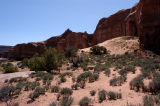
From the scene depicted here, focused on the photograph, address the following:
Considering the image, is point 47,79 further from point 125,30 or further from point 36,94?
point 125,30

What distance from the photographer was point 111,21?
4606cm

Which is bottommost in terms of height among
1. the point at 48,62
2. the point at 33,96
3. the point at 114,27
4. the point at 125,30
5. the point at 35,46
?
the point at 33,96

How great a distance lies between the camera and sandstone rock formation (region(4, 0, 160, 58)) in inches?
761

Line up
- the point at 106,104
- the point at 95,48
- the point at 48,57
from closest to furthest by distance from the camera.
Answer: the point at 106,104 → the point at 48,57 → the point at 95,48

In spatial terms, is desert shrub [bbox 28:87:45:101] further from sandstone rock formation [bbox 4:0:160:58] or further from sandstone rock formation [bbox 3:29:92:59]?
sandstone rock formation [bbox 3:29:92:59]

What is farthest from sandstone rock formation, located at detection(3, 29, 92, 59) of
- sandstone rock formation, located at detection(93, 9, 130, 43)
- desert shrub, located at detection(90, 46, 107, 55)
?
desert shrub, located at detection(90, 46, 107, 55)

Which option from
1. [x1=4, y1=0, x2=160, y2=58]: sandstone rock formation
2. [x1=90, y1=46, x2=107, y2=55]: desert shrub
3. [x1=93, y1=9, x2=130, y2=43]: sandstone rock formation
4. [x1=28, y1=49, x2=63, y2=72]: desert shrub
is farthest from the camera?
[x1=93, y1=9, x2=130, y2=43]: sandstone rock formation

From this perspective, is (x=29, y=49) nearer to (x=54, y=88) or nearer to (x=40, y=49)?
(x=40, y=49)

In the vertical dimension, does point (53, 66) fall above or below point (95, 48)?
below

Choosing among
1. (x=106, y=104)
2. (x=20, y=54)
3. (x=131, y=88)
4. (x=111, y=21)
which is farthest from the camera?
(x=20, y=54)

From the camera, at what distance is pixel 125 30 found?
38.8 m

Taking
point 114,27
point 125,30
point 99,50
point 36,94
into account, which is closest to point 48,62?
point 36,94

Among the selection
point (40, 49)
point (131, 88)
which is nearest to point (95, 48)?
point (131, 88)

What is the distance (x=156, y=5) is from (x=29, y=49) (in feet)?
173
